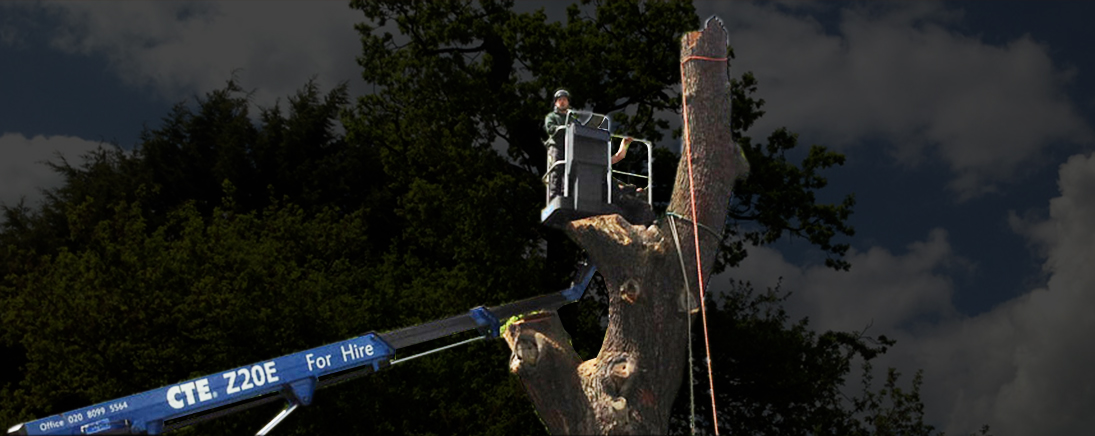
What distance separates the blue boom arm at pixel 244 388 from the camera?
10.7m

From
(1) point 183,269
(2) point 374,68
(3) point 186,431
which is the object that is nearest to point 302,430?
(3) point 186,431

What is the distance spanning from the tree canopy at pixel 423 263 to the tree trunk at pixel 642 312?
936 centimetres

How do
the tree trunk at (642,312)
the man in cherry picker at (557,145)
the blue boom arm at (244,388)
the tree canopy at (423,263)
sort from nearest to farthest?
the blue boom arm at (244,388) < the tree trunk at (642,312) < the man in cherry picker at (557,145) < the tree canopy at (423,263)

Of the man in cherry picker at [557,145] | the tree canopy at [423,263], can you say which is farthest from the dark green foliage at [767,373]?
the man in cherry picker at [557,145]

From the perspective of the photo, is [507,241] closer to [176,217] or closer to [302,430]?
[302,430]

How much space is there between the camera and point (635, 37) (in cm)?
2409

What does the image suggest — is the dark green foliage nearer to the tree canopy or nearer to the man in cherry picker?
the tree canopy

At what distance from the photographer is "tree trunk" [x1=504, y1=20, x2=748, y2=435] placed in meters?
11.0

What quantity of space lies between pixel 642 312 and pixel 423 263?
15302mm

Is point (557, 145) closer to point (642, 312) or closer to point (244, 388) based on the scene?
point (642, 312)

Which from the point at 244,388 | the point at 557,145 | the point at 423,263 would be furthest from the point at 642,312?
the point at 423,263

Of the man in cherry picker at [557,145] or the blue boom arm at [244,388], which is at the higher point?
the man in cherry picker at [557,145]

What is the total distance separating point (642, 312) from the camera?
11.0 meters

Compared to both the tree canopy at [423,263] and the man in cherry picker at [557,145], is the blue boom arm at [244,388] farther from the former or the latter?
→ the tree canopy at [423,263]
